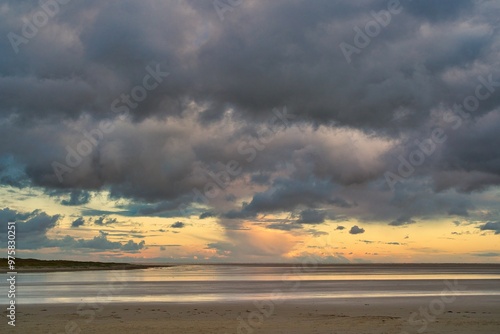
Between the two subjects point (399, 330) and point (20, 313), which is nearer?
point (399, 330)

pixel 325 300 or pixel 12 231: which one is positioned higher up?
pixel 12 231

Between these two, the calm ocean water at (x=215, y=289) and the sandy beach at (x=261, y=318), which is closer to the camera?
the sandy beach at (x=261, y=318)

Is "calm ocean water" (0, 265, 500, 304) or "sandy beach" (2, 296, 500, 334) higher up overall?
"calm ocean water" (0, 265, 500, 304)

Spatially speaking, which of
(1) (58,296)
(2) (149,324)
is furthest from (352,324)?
(1) (58,296)

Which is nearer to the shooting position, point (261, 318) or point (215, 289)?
point (261, 318)

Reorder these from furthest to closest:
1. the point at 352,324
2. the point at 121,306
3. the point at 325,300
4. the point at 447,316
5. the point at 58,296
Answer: the point at 58,296 → the point at 325,300 → the point at 121,306 → the point at 447,316 → the point at 352,324

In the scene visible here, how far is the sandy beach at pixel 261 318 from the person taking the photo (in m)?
26.2

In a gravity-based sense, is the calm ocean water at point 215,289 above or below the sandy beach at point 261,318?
above

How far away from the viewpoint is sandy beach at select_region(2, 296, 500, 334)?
86.0 feet

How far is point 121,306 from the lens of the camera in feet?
124

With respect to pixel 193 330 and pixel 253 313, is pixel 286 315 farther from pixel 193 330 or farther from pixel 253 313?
pixel 193 330

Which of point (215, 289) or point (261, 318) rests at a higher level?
point (215, 289)

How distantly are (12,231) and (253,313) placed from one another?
15028mm

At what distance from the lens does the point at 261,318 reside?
3061 centimetres
